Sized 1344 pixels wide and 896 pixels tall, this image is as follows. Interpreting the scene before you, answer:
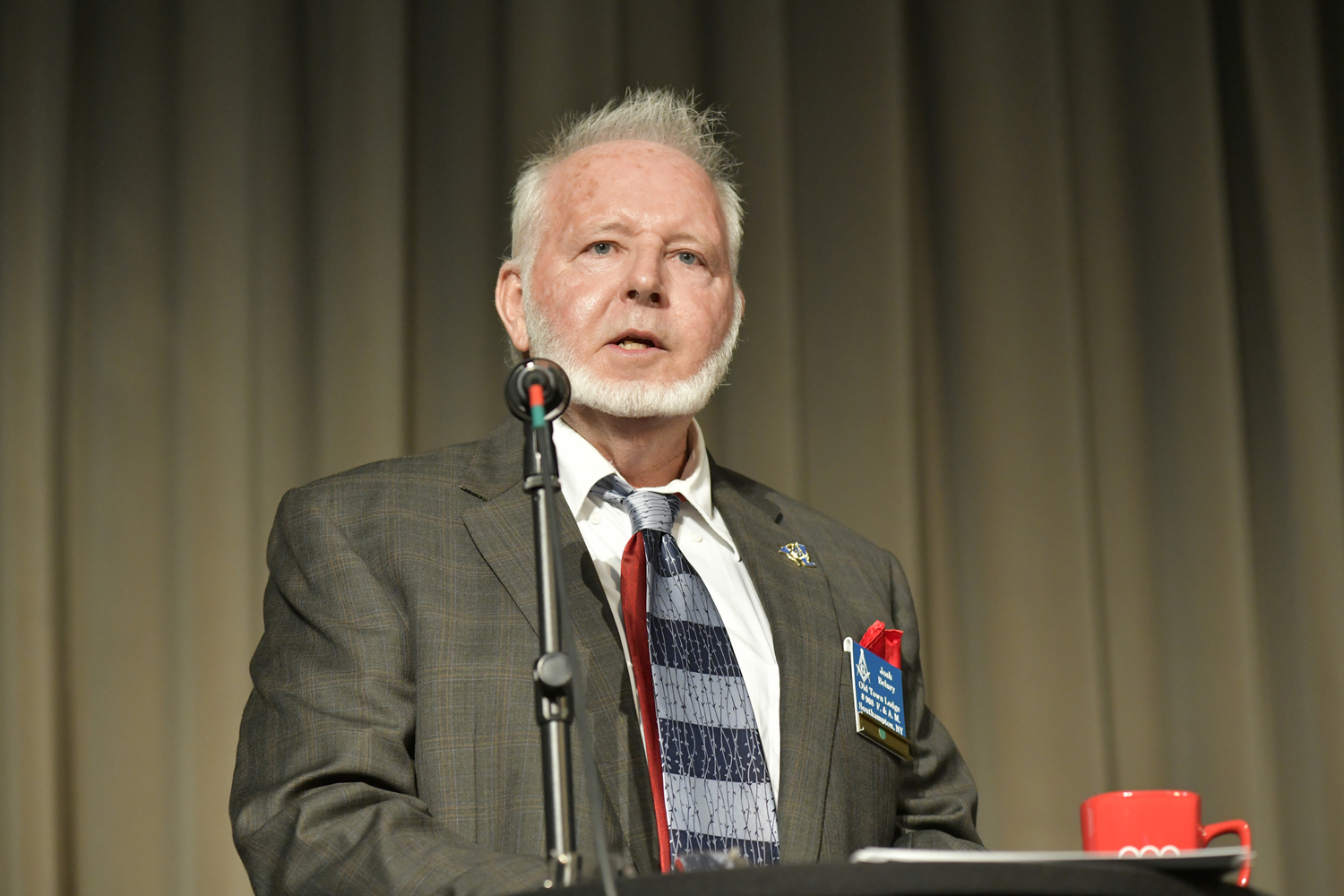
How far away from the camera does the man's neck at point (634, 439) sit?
209cm

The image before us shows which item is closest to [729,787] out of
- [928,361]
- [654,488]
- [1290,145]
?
[654,488]

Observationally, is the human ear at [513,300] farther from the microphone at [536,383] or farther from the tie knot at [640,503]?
the microphone at [536,383]

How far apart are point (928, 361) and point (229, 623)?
69.6 inches

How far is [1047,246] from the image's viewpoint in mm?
3258

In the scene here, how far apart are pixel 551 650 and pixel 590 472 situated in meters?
0.79

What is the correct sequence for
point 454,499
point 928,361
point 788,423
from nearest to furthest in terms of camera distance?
point 454,499, point 788,423, point 928,361

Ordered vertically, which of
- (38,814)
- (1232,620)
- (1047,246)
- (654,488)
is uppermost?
(1047,246)

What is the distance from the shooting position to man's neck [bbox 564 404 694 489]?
2086 millimetres

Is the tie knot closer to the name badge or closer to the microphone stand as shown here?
the name badge

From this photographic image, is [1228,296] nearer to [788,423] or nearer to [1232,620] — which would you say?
[1232,620]

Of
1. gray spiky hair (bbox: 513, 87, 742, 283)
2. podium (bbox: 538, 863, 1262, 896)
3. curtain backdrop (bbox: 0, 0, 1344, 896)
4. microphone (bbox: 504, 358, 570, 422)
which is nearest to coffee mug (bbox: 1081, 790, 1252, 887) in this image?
podium (bbox: 538, 863, 1262, 896)

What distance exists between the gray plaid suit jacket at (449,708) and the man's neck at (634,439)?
13 centimetres

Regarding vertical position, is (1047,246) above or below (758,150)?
below

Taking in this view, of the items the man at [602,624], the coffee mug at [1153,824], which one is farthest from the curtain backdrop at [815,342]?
the coffee mug at [1153,824]
